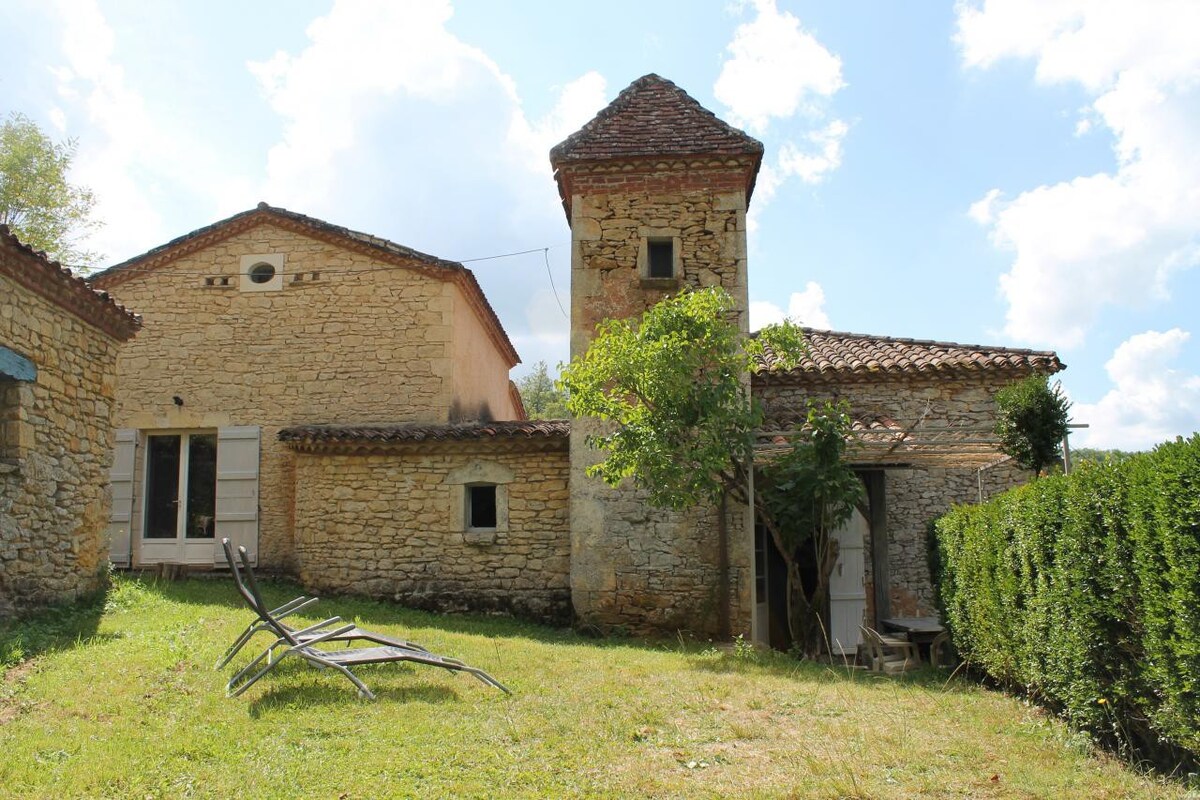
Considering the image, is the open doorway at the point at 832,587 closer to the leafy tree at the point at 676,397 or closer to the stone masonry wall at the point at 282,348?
the leafy tree at the point at 676,397

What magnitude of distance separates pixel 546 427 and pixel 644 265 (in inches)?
105

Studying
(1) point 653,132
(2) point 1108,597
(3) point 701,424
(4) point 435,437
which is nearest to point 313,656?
(3) point 701,424

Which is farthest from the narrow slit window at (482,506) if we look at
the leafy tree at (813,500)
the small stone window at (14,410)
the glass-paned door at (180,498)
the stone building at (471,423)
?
the small stone window at (14,410)

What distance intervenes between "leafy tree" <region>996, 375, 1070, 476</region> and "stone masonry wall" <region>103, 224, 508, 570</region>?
772 centimetres

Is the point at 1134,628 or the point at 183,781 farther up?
the point at 1134,628

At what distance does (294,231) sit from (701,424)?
810 centimetres

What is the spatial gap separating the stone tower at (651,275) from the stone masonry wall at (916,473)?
7.21 feet

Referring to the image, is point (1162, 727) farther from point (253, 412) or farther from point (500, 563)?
point (253, 412)

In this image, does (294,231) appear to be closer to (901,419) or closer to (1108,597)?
(901,419)

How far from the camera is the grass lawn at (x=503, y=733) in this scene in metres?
4.29

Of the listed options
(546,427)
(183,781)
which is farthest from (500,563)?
(183,781)

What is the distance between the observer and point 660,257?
37.7 ft

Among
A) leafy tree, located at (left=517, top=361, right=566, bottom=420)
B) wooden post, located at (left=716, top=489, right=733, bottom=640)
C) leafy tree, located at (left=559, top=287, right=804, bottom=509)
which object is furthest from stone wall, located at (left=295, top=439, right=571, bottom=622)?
leafy tree, located at (left=517, top=361, right=566, bottom=420)

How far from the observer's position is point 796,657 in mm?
9055
